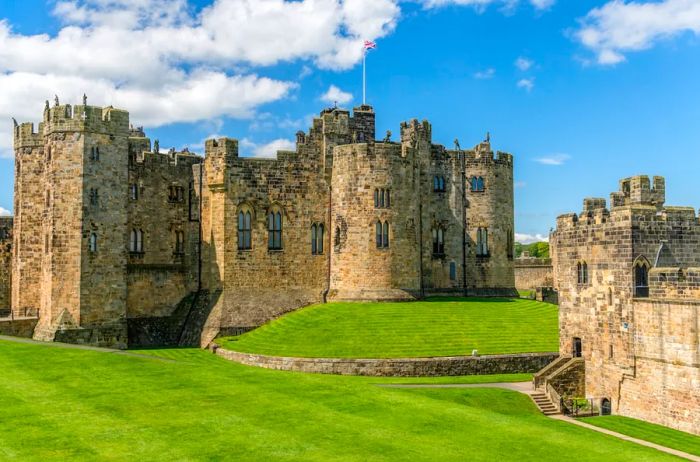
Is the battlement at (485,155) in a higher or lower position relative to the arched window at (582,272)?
higher

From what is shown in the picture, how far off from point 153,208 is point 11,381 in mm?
21163

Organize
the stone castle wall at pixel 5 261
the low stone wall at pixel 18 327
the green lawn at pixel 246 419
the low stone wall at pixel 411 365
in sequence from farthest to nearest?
the stone castle wall at pixel 5 261, the low stone wall at pixel 18 327, the low stone wall at pixel 411 365, the green lawn at pixel 246 419

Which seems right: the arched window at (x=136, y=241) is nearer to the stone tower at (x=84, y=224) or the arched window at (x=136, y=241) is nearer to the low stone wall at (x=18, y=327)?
the stone tower at (x=84, y=224)

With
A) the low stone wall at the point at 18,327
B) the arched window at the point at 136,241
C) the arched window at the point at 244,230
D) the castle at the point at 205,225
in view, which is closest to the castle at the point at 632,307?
the castle at the point at 205,225

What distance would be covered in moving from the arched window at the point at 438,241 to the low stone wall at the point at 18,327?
89.7ft

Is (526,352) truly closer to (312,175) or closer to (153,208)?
(312,175)

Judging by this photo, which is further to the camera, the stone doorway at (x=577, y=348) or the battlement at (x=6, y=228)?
the battlement at (x=6, y=228)

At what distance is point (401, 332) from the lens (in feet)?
132

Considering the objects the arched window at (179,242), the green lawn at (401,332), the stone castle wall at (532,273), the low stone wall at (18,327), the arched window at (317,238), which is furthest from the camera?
the stone castle wall at (532,273)

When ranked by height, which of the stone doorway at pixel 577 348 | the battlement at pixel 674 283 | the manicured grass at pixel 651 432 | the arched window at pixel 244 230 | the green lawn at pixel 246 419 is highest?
the arched window at pixel 244 230

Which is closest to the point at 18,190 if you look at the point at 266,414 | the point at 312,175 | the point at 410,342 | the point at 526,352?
the point at 312,175

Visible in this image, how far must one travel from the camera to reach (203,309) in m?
46.5

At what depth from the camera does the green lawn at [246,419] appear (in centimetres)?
2058

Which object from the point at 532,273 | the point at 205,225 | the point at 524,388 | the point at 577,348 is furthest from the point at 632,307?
the point at 532,273
